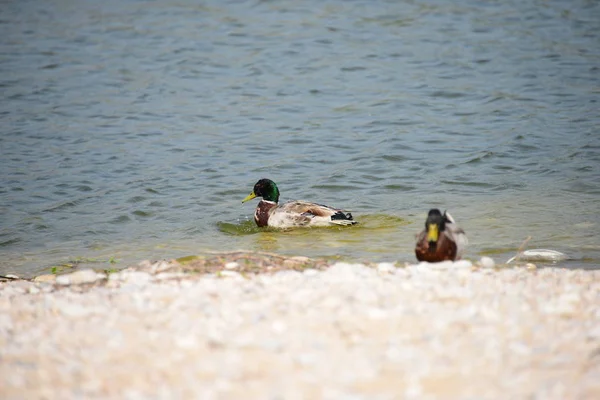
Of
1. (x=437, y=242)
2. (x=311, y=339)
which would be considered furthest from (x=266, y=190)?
(x=311, y=339)

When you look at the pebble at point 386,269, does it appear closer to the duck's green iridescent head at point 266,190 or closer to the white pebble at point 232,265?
the white pebble at point 232,265

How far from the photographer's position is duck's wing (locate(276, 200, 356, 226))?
11453 mm

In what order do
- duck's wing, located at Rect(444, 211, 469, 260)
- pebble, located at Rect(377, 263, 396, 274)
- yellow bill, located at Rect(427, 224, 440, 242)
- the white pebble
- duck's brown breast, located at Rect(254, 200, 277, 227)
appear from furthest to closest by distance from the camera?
duck's brown breast, located at Rect(254, 200, 277, 227) → duck's wing, located at Rect(444, 211, 469, 260) → yellow bill, located at Rect(427, 224, 440, 242) → the white pebble → pebble, located at Rect(377, 263, 396, 274)

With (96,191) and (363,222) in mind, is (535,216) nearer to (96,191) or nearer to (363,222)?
(363,222)

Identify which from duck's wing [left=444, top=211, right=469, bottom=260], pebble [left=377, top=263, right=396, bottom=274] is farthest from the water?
pebble [left=377, top=263, right=396, bottom=274]

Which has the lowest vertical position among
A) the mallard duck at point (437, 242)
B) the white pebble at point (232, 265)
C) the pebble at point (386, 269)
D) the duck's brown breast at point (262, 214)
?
the duck's brown breast at point (262, 214)

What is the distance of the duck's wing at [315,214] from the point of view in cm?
1145

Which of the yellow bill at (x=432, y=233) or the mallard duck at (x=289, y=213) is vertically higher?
the yellow bill at (x=432, y=233)

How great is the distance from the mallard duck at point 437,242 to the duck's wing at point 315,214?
3.25 m

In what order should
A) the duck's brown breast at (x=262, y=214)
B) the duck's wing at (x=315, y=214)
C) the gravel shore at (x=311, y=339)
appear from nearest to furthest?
the gravel shore at (x=311, y=339)
the duck's wing at (x=315, y=214)
the duck's brown breast at (x=262, y=214)

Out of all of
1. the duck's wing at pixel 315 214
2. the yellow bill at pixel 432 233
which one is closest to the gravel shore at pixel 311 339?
the yellow bill at pixel 432 233

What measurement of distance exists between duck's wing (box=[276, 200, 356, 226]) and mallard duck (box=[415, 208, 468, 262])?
3.25 m

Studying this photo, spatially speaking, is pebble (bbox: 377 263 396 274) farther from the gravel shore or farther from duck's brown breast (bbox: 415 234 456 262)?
duck's brown breast (bbox: 415 234 456 262)

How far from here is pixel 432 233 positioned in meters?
7.98
